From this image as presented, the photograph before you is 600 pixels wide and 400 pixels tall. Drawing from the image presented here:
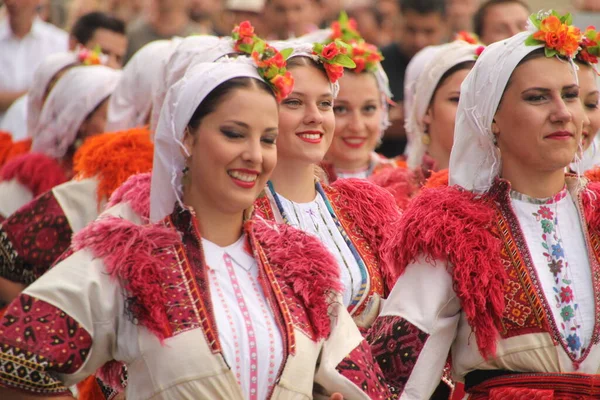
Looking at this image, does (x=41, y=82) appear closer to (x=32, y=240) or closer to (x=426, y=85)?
(x=32, y=240)

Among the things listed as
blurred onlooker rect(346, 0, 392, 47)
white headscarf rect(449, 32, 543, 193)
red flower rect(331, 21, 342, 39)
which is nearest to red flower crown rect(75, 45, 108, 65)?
red flower rect(331, 21, 342, 39)

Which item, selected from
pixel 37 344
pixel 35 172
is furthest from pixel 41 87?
pixel 37 344

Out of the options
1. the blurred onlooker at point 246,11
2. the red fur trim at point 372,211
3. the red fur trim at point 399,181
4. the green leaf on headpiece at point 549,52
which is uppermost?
the green leaf on headpiece at point 549,52

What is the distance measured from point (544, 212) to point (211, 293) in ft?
4.19

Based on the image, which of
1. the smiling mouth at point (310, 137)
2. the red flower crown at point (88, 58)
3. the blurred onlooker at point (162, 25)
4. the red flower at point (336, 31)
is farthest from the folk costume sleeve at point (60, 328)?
the blurred onlooker at point (162, 25)

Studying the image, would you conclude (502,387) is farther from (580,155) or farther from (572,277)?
(580,155)

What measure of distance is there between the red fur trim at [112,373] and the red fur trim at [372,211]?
1191 mm

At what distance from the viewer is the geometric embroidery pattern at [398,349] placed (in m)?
3.89

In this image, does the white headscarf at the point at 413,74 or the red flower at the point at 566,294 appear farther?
the white headscarf at the point at 413,74

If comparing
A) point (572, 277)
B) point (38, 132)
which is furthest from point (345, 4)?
point (572, 277)

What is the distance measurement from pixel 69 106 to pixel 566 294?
336 centimetres

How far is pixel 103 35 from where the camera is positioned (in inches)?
318

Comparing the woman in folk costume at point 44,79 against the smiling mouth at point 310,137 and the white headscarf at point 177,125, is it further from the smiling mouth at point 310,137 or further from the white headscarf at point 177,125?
the white headscarf at point 177,125

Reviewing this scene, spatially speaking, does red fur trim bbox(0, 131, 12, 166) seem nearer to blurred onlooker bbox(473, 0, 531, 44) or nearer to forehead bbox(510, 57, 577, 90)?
blurred onlooker bbox(473, 0, 531, 44)
